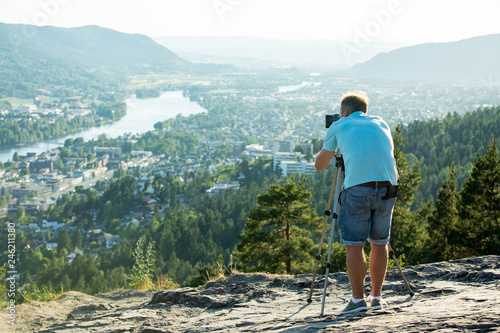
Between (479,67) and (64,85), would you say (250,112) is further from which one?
(479,67)

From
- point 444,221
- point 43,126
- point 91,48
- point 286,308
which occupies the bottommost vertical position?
point 43,126

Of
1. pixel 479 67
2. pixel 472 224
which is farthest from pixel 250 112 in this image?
pixel 472 224

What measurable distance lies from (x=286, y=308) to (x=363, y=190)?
112 centimetres

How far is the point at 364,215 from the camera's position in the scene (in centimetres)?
292

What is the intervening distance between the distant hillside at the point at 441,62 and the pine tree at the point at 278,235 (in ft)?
368

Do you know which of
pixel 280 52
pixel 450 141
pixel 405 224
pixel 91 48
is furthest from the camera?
pixel 280 52

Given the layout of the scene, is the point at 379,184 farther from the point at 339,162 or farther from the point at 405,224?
the point at 405,224

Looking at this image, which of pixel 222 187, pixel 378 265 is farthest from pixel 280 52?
pixel 378 265

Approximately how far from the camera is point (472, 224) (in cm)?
913

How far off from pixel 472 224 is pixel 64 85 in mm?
93137

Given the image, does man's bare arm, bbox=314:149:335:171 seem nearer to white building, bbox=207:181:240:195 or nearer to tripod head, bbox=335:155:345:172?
tripod head, bbox=335:155:345:172

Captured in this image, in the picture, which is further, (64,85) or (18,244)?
(64,85)

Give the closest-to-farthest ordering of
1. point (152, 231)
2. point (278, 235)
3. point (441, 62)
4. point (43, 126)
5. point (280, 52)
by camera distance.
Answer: point (278, 235) → point (152, 231) → point (43, 126) → point (441, 62) → point (280, 52)

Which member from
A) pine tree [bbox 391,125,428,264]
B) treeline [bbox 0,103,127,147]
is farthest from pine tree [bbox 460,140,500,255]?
treeline [bbox 0,103,127,147]
